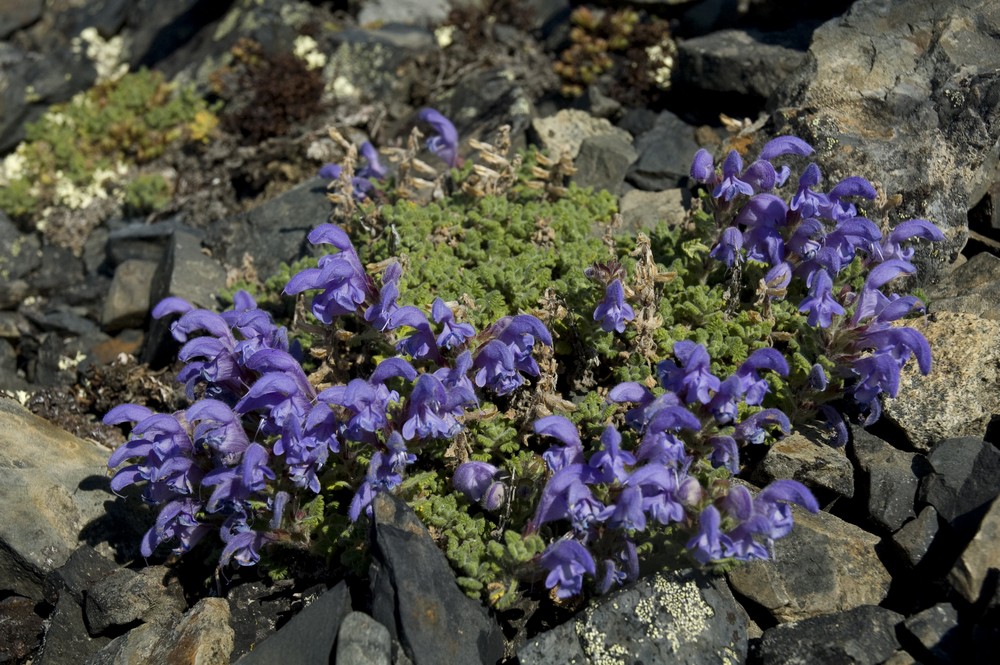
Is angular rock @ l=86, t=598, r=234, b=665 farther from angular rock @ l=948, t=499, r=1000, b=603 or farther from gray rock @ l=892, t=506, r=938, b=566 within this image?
angular rock @ l=948, t=499, r=1000, b=603

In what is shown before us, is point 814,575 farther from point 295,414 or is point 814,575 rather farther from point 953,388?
point 295,414

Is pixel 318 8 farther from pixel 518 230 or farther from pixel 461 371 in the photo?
pixel 461 371

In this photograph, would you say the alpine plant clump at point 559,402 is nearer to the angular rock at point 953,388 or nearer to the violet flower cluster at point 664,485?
the violet flower cluster at point 664,485

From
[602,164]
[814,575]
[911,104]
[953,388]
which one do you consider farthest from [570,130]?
[814,575]

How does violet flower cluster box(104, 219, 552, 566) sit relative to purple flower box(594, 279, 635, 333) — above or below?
below

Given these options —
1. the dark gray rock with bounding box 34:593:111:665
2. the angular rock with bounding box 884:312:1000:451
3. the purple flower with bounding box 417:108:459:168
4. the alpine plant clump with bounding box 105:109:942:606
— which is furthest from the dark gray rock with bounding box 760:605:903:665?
the purple flower with bounding box 417:108:459:168

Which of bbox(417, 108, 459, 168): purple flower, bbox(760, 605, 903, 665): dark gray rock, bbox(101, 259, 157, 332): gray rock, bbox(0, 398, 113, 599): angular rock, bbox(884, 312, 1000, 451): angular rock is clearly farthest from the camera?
bbox(101, 259, 157, 332): gray rock
